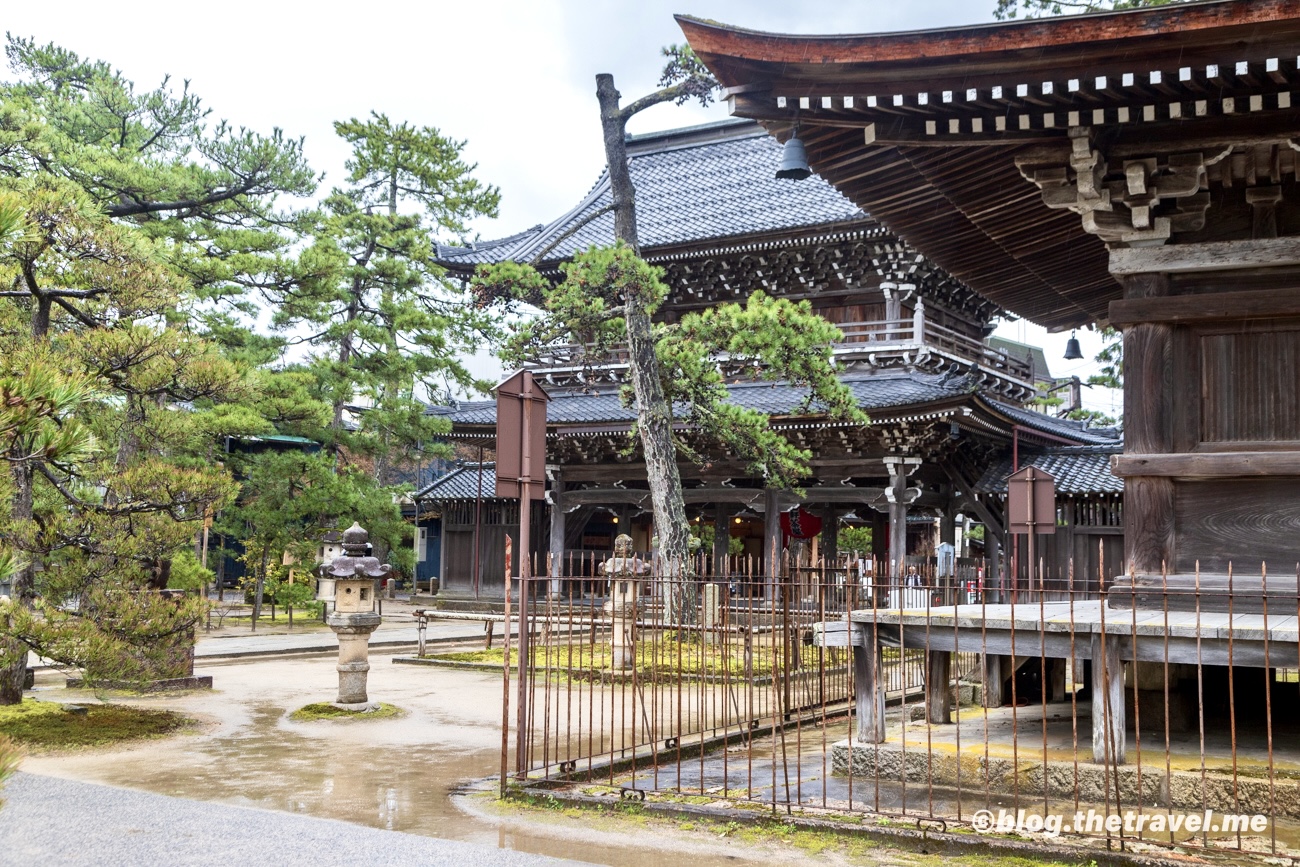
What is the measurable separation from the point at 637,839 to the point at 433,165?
25.6 metres

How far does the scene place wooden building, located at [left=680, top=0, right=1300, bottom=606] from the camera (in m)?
6.96

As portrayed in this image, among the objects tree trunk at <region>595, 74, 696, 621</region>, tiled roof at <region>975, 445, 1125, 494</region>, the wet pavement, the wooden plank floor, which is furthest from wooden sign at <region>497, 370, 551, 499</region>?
tiled roof at <region>975, 445, 1125, 494</region>

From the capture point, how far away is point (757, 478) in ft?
76.7

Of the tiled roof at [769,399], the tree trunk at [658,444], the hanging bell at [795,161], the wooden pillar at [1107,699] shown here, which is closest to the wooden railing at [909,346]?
the tiled roof at [769,399]

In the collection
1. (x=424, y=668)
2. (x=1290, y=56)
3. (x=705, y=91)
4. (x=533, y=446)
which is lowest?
(x=424, y=668)

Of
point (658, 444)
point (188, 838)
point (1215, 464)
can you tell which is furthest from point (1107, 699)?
point (658, 444)

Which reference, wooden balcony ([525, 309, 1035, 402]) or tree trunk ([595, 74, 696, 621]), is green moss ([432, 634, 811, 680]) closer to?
tree trunk ([595, 74, 696, 621])

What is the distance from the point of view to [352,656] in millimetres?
11266

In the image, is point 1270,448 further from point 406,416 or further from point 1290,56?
point 406,416

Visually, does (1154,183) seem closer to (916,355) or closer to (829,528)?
(916,355)

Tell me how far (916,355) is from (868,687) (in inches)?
594

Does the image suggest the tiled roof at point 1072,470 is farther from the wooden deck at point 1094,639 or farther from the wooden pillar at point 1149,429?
the wooden deck at point 1094,639

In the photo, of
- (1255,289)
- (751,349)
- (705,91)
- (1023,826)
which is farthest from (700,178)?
(1023,826)

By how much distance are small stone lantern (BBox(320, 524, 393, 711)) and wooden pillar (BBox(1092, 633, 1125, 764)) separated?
7038mm
